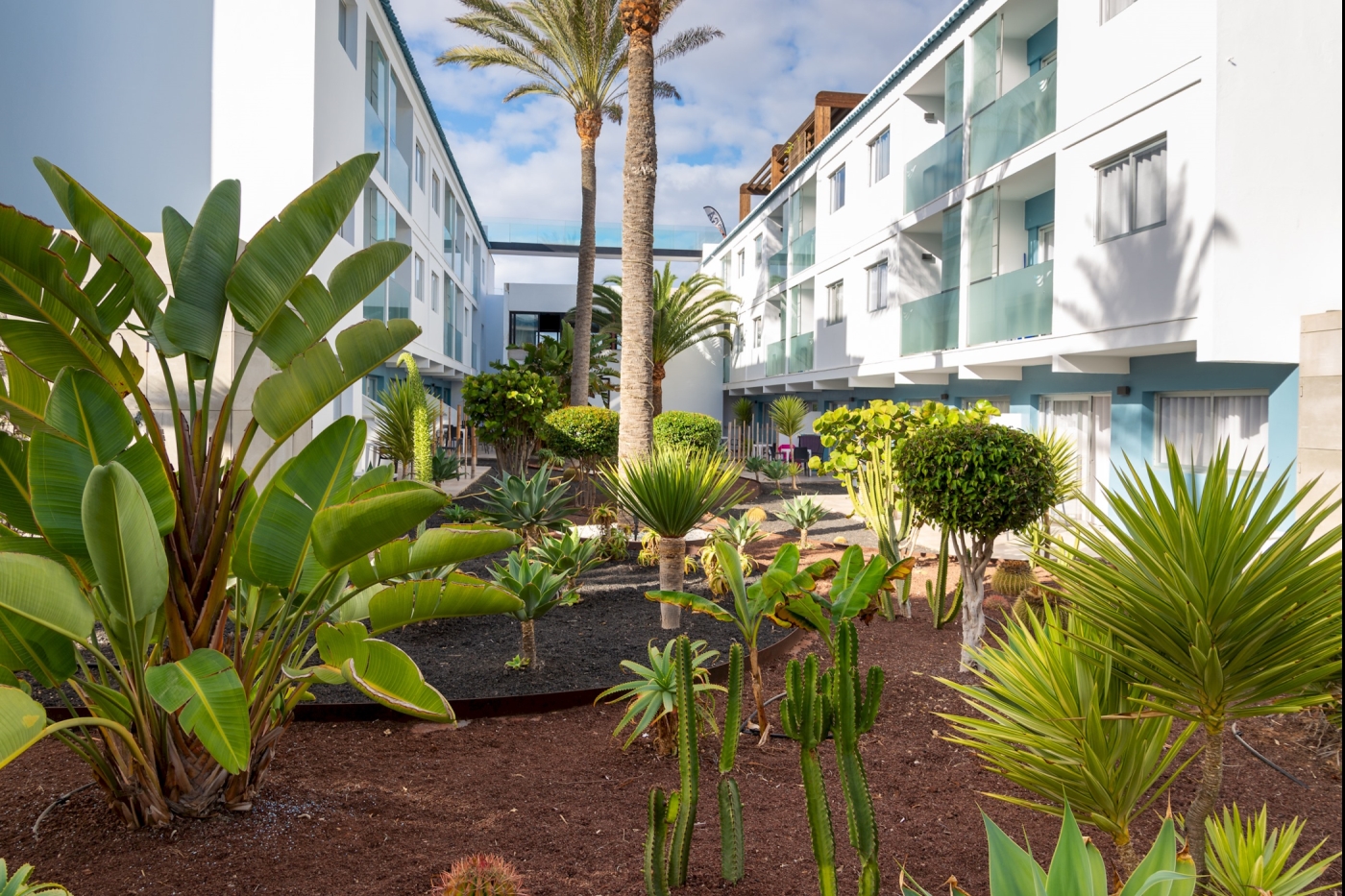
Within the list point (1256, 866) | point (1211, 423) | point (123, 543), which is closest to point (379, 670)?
point (123, 543)

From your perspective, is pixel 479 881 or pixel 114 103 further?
pixel 114 103

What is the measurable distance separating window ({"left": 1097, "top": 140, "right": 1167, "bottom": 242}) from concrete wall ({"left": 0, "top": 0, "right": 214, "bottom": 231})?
41.5ft

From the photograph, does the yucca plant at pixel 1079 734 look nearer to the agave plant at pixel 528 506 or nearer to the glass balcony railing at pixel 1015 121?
the agave plant at pixel 528 506

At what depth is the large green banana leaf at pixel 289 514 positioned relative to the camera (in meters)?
3.58

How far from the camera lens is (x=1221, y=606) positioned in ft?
9.76

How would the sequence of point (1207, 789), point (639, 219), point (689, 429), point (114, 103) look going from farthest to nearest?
point (689, 429) → point (639, 219) → point (114, 103) → point (1207, 789)

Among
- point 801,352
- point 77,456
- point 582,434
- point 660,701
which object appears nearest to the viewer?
point 77,456

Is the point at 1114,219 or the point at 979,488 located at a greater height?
the point at 1114,219

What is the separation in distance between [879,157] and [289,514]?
20.0 m

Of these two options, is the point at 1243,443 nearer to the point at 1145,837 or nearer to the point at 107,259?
the point at 1145,837

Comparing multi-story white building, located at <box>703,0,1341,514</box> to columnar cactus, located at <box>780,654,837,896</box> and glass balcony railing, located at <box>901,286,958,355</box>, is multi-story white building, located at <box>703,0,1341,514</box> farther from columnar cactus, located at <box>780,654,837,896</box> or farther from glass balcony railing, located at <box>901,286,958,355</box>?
columnar cactus, located at <box>780,654,837,896</box>

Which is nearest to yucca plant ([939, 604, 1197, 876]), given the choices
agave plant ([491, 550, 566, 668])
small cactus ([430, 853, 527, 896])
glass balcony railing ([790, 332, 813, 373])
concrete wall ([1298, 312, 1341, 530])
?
small cactus ([430, 853, 527, 896])

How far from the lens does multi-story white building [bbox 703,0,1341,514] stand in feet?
33.0

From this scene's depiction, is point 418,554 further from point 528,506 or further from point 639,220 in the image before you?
point 639,220
